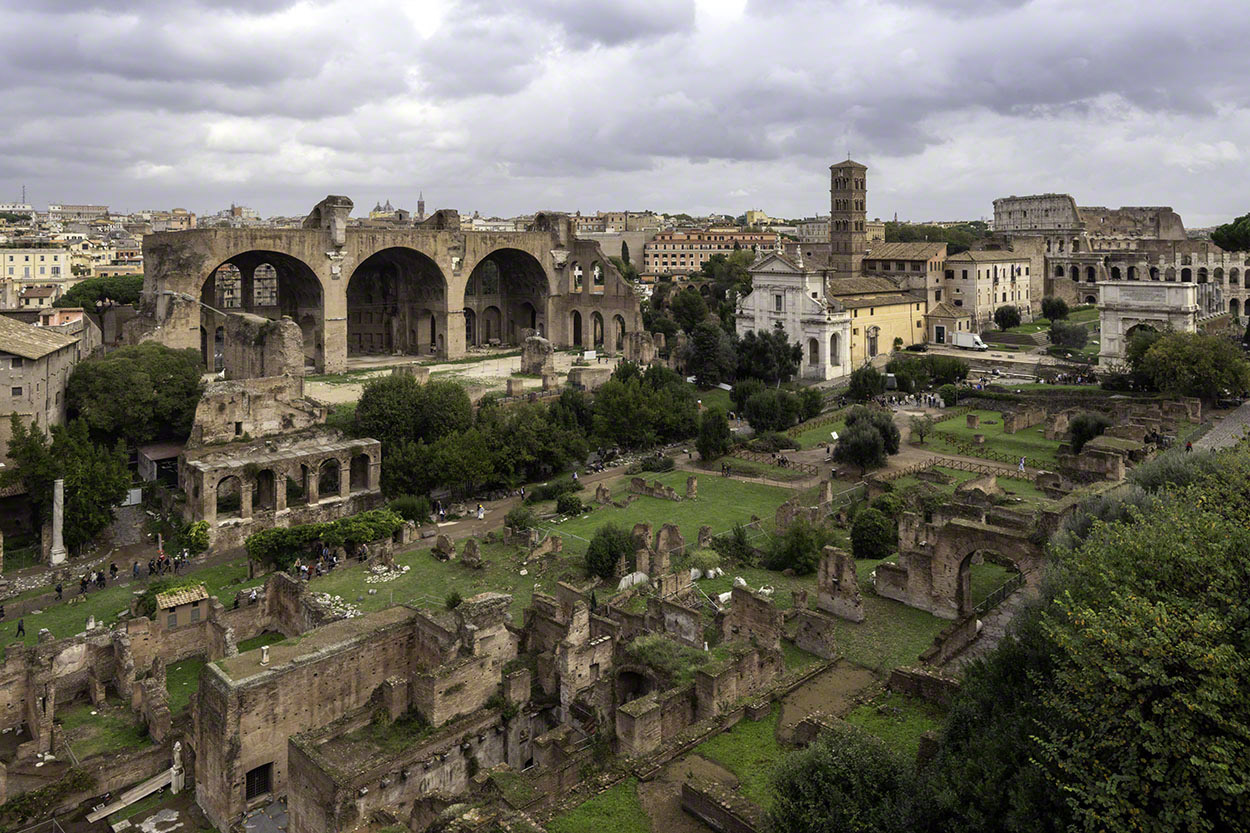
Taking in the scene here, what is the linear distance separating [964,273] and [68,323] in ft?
177

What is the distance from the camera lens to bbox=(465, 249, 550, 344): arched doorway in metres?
62.3

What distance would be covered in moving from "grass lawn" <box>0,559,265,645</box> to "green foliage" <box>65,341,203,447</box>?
1029 cm

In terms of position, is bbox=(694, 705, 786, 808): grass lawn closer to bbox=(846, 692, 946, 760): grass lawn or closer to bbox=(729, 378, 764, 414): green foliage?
bbox=(846, 692, 946, 760): grass lawn

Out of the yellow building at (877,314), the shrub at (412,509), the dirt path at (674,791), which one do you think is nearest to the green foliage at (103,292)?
the shrub at (412,509)

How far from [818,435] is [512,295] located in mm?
31947

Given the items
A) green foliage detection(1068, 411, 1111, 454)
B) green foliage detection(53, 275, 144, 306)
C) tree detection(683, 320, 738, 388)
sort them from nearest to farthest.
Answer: green foliage detection(1068, 411, 1111, 454) < tree detection(683, 320, 738, 388) < green foliage detection(53, 275, 144, 306)

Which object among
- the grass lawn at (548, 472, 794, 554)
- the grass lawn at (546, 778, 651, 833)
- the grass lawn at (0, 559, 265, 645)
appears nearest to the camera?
the grass lawn at (546, 778, 651, 833)

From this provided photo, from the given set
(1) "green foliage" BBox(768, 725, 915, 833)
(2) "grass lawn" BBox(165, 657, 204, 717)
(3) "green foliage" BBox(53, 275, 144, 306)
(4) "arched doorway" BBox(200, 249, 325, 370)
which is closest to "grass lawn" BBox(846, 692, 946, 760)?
(1) "green foliage" BBox(768, 725, 915, 833)

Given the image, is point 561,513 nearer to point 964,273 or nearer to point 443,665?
point 443,665

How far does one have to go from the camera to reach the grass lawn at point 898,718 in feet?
42.5

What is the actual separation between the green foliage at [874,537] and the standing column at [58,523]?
2282 centimetres

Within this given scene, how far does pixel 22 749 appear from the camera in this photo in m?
16.6

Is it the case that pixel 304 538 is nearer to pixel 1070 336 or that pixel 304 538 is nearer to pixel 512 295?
pixel 512 295

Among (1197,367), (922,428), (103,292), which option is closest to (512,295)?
(103,292)
